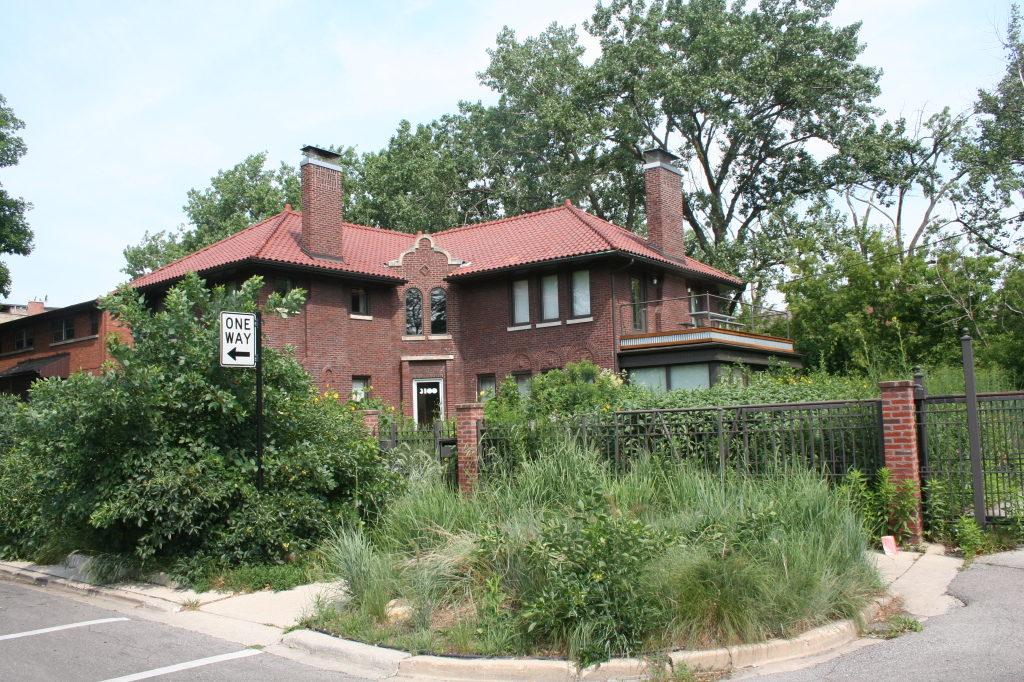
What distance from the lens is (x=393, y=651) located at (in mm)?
6816

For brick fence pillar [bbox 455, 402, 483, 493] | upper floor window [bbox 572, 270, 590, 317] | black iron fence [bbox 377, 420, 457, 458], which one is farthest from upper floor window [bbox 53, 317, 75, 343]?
brick fence pillar [bbox 455, 402, 483, 493]

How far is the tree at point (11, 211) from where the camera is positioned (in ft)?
111

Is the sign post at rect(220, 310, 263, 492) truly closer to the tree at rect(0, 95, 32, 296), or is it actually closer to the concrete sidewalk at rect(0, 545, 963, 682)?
the concrete sidewalk at rect(0, 545, 963, 682)

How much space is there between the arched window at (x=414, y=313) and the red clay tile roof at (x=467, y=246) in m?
1.09

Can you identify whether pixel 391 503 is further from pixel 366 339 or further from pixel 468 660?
pixel 366 339

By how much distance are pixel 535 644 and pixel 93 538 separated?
6740mm

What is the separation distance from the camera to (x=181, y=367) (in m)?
10.1

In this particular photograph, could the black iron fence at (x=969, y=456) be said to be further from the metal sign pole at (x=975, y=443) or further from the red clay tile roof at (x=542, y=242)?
the red clay tile roof at (x=542, y=242)

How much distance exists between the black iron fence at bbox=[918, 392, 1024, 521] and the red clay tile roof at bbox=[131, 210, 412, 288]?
1766 cm

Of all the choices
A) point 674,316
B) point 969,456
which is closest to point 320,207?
point 674,316

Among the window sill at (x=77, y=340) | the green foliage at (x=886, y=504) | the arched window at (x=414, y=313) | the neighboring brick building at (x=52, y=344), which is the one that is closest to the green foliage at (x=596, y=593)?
the green foliage at (x=886, y=504)

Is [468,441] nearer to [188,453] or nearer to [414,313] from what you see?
[188,453]

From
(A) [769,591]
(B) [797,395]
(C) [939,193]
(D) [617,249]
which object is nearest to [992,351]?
(D) [617,249]

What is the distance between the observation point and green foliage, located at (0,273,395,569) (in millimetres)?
9555
